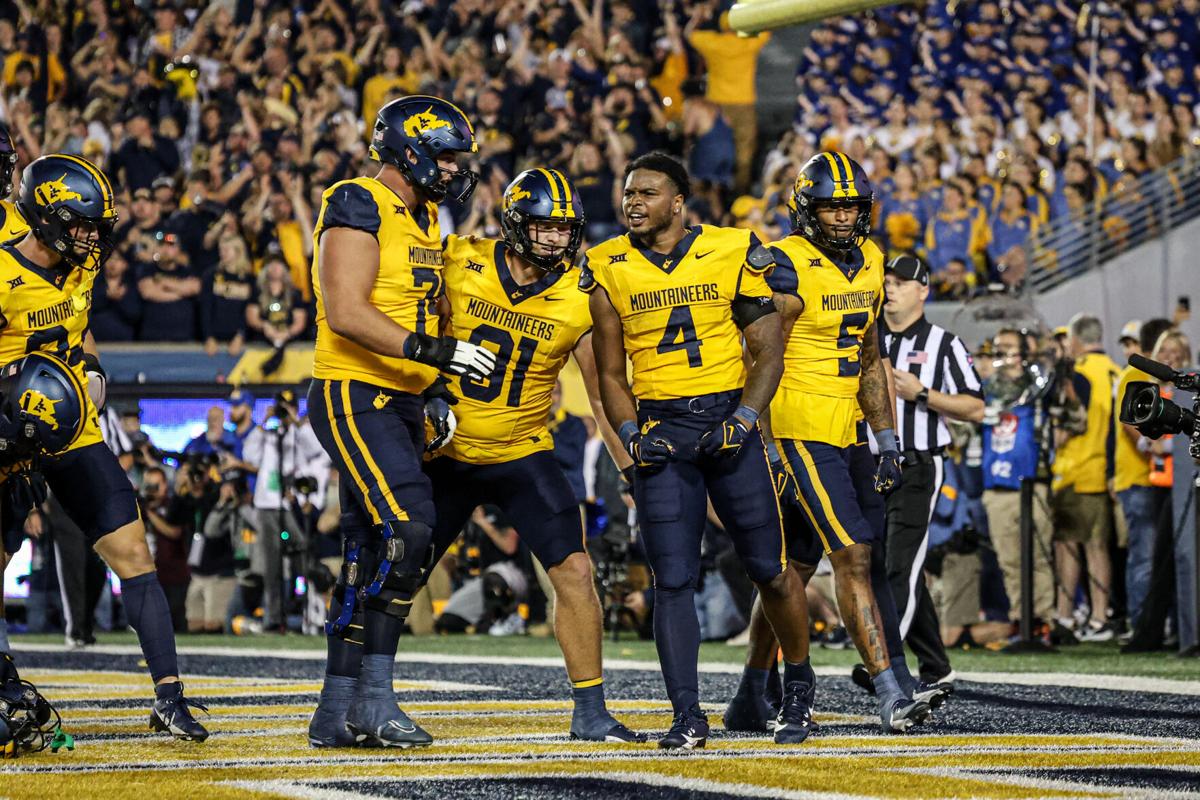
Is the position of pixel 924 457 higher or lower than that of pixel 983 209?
lower

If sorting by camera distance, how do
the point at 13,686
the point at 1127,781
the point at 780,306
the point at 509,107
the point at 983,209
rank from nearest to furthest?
the point at 1127,781, the point at 13,686, the point at 780,306, the point at 983,209, the point at 509,107

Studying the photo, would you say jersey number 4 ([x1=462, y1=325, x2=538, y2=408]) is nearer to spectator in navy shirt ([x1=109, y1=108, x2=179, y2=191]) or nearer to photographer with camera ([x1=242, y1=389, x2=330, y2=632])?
photographer with camera ([x1=242, y1=389, x2=330, y2=632])

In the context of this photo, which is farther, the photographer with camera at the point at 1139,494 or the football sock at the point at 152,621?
the photographer with camera at the point at 1139,494

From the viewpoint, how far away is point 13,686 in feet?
20.2

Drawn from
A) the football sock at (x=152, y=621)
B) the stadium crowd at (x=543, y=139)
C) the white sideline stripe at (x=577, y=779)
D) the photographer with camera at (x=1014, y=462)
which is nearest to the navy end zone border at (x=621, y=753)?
the white sideline stripe at (x=577, y=779)

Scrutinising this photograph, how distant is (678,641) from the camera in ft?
21.3

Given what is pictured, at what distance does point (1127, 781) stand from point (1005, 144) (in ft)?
39.8

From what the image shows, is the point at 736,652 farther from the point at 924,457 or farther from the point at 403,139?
the point at 403,139

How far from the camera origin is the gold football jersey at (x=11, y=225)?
21.6ft

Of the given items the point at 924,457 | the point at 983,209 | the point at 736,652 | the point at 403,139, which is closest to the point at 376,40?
the point at 983,209

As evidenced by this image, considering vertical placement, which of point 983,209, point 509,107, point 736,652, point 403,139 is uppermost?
Answer: point 509,107

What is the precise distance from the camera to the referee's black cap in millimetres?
9008

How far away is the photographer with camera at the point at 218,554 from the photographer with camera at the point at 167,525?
0.49 ft

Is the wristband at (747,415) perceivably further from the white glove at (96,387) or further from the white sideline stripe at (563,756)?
the white glove at (96,387)
